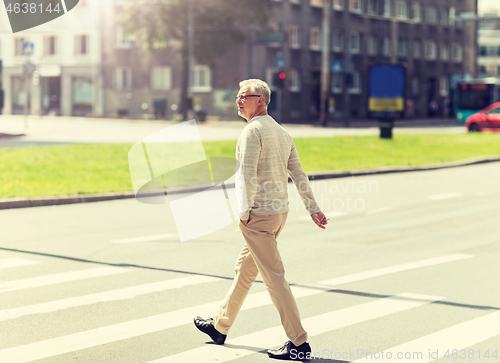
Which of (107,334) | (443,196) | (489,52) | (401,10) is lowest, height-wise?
(443,196)

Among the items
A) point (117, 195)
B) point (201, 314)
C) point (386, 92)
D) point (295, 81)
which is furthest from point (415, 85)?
point (201, 314)

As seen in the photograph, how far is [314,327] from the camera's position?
19.2 feet

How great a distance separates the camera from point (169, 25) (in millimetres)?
48875

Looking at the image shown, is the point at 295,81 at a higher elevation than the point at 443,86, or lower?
higher

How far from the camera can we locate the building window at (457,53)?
72.8 m

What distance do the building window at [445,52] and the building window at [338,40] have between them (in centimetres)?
1514

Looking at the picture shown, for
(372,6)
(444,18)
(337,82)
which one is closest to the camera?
(337,82)

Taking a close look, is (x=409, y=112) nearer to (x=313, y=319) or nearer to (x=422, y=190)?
(x=422, y=190)

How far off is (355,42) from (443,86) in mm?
13993

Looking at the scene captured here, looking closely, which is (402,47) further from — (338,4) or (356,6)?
(338,4)

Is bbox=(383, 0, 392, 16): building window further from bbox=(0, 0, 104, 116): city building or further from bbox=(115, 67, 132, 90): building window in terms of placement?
bbox=(0, 0, 104, 116): city building

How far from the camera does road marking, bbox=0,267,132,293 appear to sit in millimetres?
7141

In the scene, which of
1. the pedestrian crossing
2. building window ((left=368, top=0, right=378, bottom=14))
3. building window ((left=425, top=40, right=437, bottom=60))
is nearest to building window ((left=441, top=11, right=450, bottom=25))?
building window ((left=425, top=40, right=437, bottom=60))

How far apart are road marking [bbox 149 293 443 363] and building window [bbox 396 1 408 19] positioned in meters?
62.0
